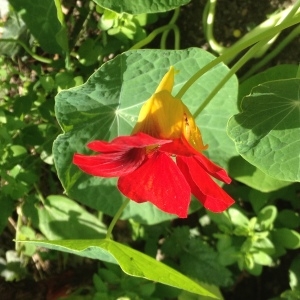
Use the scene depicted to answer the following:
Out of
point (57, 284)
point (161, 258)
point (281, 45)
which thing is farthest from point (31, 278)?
point (281, 45)

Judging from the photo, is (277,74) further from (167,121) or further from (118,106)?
(167,121)

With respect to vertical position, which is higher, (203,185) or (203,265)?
(203,185)

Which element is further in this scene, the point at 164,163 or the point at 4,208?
the point at 4,208

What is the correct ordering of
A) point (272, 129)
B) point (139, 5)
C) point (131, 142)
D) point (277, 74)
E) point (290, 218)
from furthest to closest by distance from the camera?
point (290, 218) < point (277, 74) < point (272, 129) < point (139, 5) < point (131, 142)

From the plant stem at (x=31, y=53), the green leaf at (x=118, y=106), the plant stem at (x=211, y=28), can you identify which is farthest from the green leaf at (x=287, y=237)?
the plant stem at (x=31, y=53)

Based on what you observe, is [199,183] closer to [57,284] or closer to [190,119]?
[190,119]

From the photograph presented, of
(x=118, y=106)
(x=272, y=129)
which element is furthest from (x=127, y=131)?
(x=272, y=129)
